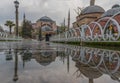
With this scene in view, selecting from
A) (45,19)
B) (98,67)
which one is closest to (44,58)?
(98,67)

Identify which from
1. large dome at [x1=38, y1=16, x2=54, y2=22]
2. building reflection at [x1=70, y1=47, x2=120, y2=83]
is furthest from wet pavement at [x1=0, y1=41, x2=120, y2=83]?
large dome at [x1=38, y1=16, x2=54, y2=22]

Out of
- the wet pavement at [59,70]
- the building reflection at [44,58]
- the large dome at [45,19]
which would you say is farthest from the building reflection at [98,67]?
the large dome at [45,19]

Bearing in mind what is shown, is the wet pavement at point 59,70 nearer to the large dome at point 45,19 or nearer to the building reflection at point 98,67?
the building reflection at point 98,67

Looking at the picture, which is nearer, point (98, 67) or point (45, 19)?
point (98, 67)

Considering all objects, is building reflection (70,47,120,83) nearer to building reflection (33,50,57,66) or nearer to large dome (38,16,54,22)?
building reflection (33,50,57,66)

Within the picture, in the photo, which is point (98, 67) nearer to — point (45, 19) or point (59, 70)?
point (59, 70)

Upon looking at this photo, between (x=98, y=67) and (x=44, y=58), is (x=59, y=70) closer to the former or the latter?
(x=98, y=67)

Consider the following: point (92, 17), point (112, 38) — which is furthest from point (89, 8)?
point (112, 38)

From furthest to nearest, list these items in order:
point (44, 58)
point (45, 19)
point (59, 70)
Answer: point (45, 19) < point (44, 58) < point (59, 70)

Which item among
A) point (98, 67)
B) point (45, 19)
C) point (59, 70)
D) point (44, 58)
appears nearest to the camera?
point (59, 70)

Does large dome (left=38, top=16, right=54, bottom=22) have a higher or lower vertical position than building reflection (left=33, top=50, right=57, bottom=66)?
higher

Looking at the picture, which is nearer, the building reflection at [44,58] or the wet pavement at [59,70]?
the wet pavement at [59,70]

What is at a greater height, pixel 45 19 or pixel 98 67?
pixel 45 19

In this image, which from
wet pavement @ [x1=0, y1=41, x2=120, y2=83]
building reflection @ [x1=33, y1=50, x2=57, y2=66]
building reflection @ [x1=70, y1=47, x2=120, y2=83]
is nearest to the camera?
wet pavement @ [x1=0, y1=41, x2=120, y2=83]
